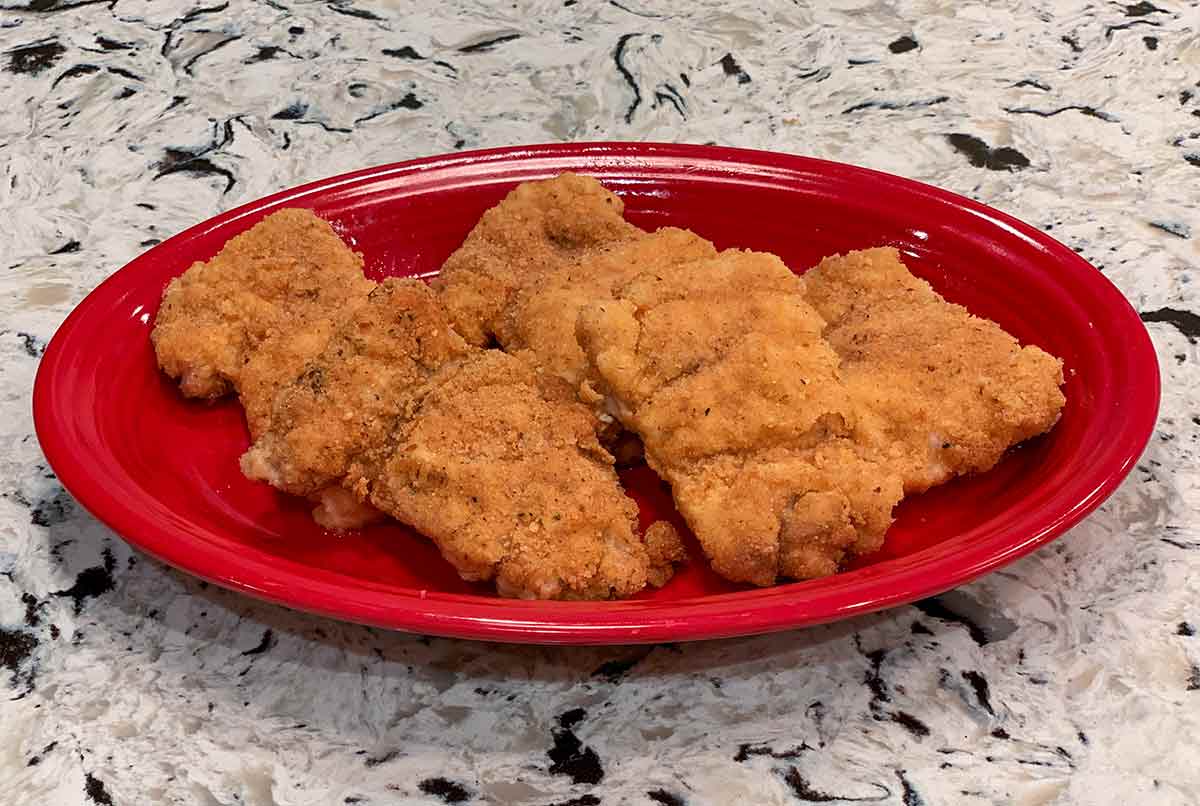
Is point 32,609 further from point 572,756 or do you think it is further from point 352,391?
point 572,756

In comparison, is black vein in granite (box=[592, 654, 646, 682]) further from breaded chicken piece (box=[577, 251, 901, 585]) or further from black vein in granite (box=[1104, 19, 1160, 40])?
black vein in granite (box=[1104, 19, 1160, 40])

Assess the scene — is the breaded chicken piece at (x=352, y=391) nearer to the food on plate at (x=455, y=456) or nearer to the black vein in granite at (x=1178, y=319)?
the food on plate at (x=455, y=456)

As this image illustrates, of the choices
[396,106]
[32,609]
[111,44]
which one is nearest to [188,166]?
[396,106]

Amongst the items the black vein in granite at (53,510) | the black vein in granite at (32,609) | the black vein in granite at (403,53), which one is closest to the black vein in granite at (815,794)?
the black vein in granite at (32,609)

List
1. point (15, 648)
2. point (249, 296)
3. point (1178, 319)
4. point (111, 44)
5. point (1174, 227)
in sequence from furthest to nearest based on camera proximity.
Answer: point (111, 44) → point (1174, 227) → point (1178, 319) → point (249, 296) → point (15, 648)

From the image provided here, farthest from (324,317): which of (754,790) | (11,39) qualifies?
(11,39)

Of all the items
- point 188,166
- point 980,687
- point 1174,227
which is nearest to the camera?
point 980,687
